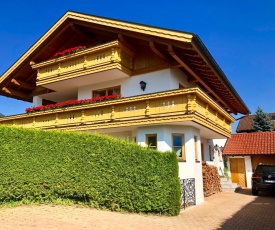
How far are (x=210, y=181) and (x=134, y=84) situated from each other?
7.85 metres

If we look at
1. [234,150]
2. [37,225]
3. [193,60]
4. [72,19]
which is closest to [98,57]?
[72,19]

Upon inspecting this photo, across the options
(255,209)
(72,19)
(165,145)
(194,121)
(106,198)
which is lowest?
(255,209)

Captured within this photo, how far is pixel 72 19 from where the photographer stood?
17406 mm

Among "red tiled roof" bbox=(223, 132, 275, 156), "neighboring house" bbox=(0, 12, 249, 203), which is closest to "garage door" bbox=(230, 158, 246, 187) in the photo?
"red tiled roof" bbox=(223, 132, 275, 156)

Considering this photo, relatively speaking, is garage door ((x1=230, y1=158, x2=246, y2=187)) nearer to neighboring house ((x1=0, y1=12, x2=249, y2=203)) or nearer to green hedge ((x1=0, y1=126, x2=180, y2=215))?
neighboring house ((x1=0, y1=12, x2=249, y2=203))

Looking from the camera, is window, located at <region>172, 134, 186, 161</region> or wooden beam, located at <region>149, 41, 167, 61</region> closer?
window, located at <region>172, 134, 186, 161</region>

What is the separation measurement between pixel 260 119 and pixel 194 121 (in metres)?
30.6

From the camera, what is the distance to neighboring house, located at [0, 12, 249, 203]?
1259cm

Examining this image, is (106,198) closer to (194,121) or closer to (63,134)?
(63,134)

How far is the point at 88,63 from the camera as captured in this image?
16250 millimetres

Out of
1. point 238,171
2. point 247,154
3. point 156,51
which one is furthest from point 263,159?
point 156,51

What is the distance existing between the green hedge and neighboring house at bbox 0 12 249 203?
3065 millimetres

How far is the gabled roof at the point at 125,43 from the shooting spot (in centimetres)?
1300

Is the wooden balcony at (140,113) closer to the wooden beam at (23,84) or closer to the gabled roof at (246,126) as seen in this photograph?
the wooden beam at (23,84)
